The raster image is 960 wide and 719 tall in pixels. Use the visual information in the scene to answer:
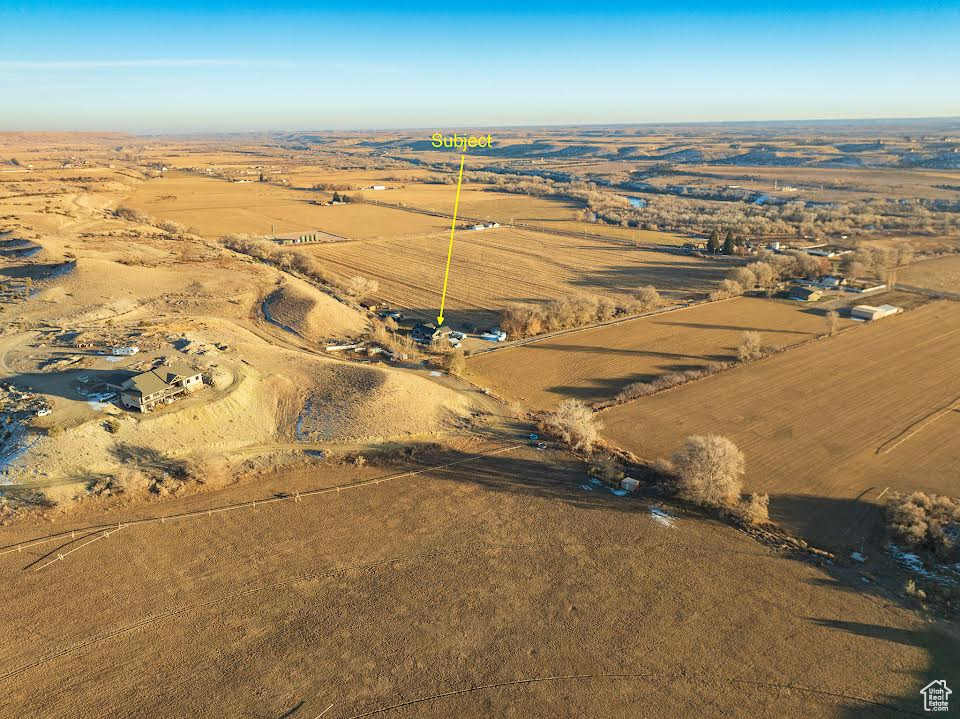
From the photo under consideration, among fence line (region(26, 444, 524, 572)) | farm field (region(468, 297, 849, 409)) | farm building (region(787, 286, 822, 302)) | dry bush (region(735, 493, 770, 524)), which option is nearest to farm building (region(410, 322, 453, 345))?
farm field (region(468, 297, 849, 409))

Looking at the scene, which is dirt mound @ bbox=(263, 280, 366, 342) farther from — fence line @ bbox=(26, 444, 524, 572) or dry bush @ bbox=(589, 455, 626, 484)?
dry bush @ bbox=(589, 455, 626, 484)

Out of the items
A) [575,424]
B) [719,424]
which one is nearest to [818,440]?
[719,424]

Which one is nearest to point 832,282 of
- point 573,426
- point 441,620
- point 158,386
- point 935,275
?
point 935,275

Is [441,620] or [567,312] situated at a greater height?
[567,312]

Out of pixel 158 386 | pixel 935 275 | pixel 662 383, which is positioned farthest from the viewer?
pixel 935 275

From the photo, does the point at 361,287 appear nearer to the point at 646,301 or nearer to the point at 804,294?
the point at 646,301

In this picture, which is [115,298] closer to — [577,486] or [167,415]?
[167,415]

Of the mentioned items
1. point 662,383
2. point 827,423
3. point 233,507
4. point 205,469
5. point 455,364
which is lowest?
point 233,507

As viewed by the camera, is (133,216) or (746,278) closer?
(746,278)

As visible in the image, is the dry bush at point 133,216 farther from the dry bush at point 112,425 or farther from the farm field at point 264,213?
the dry bush at point 112,425
